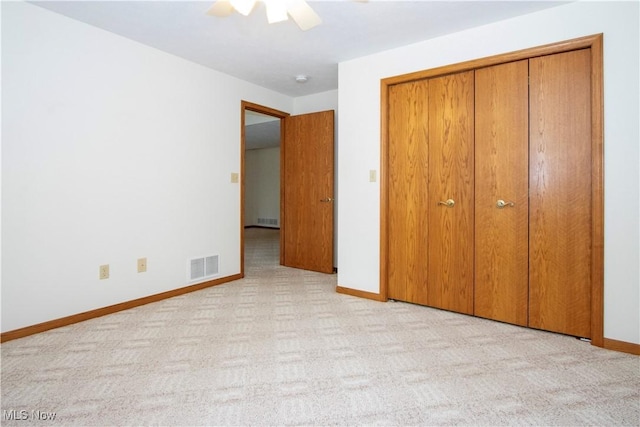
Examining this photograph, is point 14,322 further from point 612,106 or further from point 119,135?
point 612,106

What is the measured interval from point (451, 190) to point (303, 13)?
1.64m

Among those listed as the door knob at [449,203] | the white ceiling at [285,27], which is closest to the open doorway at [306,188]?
the white ceiling at [285,27]

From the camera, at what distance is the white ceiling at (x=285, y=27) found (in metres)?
2.25

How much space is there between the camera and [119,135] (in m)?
2.72

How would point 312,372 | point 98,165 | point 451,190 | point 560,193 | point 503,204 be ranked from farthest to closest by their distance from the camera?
point 451,190, point 98,165, point 503,204, point 560,193, point 312,372

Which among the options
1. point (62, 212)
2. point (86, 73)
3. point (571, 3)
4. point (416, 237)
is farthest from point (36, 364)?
point (571, 3)

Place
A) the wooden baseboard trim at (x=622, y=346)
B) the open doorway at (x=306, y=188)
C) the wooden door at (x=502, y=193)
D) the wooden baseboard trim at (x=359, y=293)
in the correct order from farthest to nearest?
the open doorway at (x=306, y=188) → the wooden baseboard trim at (x=359, y=293) → the wooden door at (x=502, y=193) → the wooden baseboard trim at (x=622, y=346)

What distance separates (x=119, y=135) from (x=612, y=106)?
3.37 meters

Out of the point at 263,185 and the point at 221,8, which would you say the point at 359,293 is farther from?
the point at 263,185

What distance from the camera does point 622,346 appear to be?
81.0 inches

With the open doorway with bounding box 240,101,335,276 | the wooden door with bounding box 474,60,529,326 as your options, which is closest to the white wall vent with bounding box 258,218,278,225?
the open doorway with bounding box 240,101,335,276

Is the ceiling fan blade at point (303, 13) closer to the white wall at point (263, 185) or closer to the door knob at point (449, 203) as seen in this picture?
the door knob at point (449, 203)

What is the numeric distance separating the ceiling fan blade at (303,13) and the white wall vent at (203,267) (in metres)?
2.33

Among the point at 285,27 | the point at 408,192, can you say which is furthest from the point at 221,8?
the point at 408,192
